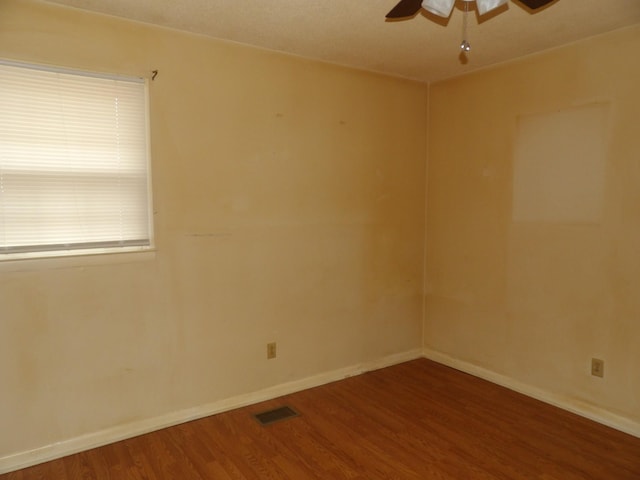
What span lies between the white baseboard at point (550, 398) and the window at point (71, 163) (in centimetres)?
263

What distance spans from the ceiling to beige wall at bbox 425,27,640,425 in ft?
0.95

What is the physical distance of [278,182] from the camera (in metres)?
3.15

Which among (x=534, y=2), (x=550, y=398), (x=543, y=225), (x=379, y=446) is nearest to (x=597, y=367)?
(x=550, y=398)

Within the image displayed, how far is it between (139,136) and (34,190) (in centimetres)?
63

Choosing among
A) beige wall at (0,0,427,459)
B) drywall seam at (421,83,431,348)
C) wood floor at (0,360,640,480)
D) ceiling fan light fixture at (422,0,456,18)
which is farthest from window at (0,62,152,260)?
drywall seam at (421,83,431,348)

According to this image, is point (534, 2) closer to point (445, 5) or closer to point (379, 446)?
point (445, 5)

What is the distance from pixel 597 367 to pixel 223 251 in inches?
99.4

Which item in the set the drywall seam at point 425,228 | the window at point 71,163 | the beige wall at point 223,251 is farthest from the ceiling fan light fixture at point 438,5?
the drywall seam at point 425,228

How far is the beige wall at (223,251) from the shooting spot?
7.94 feet

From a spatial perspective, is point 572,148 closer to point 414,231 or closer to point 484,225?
point 484,225

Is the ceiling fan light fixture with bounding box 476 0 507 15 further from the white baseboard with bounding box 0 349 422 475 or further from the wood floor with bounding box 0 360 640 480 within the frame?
the white baseboard with bounding box 0 349 422 475

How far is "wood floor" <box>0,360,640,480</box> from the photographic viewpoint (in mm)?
2336

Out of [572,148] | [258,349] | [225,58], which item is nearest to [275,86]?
[225,58]

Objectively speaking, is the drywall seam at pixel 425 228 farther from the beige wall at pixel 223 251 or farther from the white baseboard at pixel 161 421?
the white baseboard at pixel 161 421
